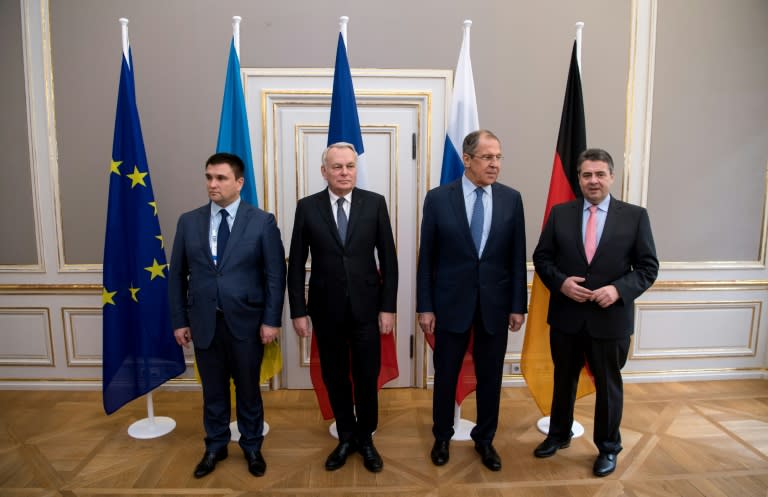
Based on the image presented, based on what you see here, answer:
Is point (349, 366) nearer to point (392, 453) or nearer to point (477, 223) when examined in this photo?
point (392, 453)

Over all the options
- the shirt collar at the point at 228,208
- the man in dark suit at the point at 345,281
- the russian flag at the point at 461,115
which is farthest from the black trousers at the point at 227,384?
the russian flag at the point at 461,115

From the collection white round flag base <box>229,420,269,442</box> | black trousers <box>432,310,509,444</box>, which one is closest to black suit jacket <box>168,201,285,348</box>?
white round flag base <box>229,420,269,442</box>

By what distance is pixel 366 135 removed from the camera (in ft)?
10.7

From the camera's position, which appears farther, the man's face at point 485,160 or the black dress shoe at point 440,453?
the black dress shoe at point 440,453

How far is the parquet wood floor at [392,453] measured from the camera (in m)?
2.30

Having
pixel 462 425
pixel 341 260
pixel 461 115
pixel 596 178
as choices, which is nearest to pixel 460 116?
pixel 461 115

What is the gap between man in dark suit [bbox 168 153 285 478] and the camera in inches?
89.3

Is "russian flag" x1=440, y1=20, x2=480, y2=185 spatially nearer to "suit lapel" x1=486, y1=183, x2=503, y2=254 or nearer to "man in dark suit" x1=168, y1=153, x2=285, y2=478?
"suit lapel" x1=486, y1=183, x2=503, y2=254

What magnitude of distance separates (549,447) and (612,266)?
1054 mm

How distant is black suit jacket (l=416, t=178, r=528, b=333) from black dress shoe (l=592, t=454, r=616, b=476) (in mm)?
823

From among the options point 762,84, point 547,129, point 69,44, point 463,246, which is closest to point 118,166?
point 69,44

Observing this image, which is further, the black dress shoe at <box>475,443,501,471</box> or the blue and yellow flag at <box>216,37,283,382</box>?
the blue and yellow flag at <box>216,37,283,382</box>

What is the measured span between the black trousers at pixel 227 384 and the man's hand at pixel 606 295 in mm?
1637

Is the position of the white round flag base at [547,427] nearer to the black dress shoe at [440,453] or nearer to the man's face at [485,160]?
the black dress shoe at [440,453]
